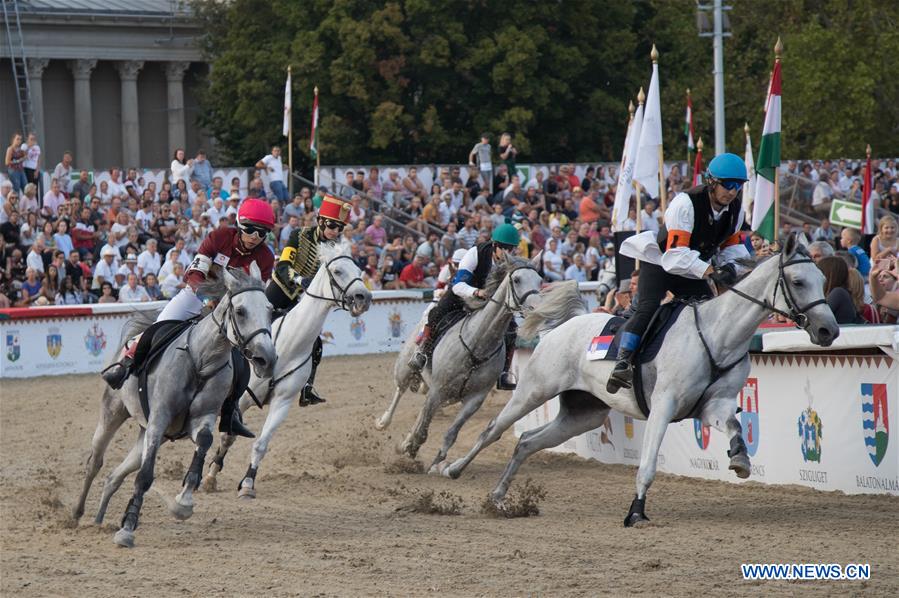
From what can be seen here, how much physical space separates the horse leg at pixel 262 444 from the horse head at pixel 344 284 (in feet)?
3.51

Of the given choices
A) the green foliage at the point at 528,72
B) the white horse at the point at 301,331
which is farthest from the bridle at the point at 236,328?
the green foliage at the point at 528,72

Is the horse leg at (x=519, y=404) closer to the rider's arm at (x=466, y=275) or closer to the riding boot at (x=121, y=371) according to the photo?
the rider's arm at (x=466, y=275)

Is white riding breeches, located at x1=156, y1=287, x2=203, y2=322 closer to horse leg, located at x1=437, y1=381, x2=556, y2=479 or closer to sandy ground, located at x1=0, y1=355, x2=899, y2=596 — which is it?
sandy ground, located at x1=0, y1=355, x2=899, y2=596

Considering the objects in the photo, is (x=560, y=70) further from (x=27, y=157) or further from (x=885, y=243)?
(x=885, y=243)

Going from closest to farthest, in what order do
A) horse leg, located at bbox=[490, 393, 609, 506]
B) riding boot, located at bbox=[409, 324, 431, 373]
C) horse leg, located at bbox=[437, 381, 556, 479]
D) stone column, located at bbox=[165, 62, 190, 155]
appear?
horse leg, located at bbox=[490, 393, 609, 506], horse leg, located at bbox=[437, 381, 556, 479], riding boot, located at bbox=[409, 324, 431, 373], stone column, located at bbox=[165, 62, 190, 155]

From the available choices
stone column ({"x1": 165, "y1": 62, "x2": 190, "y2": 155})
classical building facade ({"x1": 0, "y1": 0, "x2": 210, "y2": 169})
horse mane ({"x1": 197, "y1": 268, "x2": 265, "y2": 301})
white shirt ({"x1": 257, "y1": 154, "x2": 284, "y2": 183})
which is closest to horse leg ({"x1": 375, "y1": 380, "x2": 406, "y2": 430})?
horse mane ({"x1": 197, "y1": 268, "x2": 265, "y2": 301})

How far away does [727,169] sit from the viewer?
1090 cm

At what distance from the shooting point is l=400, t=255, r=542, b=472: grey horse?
47.3 feet

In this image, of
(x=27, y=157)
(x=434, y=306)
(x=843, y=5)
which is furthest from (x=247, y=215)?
(x=843, y=5)

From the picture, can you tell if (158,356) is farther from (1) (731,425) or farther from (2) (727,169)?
(2) (727,169)

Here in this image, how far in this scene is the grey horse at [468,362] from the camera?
14.4m

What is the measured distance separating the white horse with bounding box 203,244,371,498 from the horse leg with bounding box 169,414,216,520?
85.6 inches

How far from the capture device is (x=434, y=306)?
15336 mm

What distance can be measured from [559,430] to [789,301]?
7.99 feet
